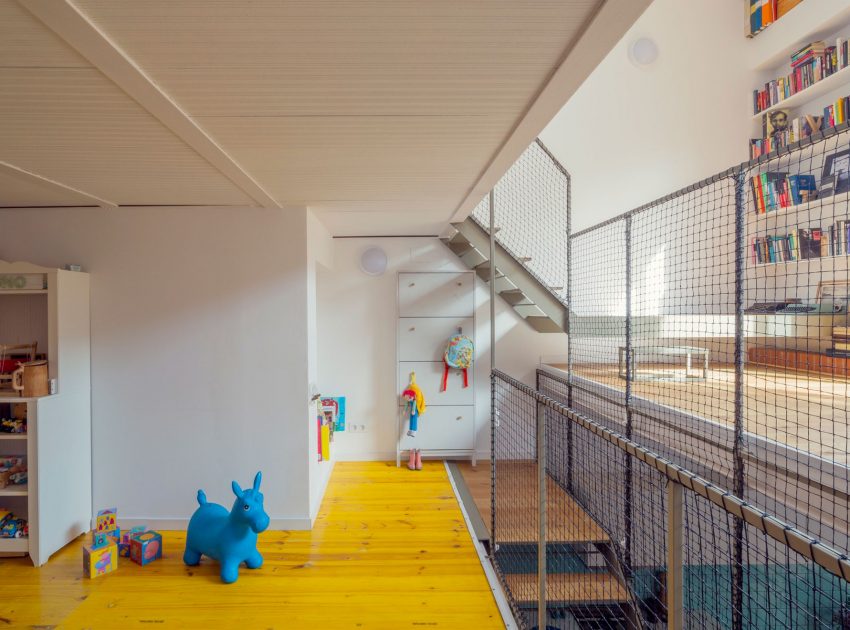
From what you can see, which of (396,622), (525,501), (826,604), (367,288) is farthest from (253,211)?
(826,604)

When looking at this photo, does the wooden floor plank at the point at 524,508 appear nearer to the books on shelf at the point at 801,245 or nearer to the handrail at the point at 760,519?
the handrail at the point at 760,519

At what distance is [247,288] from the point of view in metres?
3.20

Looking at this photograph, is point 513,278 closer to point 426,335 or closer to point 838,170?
point 426,335

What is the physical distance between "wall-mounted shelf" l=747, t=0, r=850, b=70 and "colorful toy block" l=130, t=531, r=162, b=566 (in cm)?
590

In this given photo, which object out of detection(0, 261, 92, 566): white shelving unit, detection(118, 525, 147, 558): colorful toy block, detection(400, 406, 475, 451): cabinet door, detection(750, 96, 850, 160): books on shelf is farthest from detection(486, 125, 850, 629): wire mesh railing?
detection(0, 261, 92, 566): white shelving unit

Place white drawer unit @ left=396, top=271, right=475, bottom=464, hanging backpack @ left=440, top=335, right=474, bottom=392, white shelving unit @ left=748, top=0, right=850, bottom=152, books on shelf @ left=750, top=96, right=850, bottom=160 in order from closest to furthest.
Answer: books on shelf @ left=750, top=96, right=850, bottom=160 → white shelving unit @ left=748, top=0, right=850, bottom=152 → hanging backpack @ left=440, top=335, right=474, bottom=392 → white drawer unit @ left=396, top=271, right=475, bottom=464

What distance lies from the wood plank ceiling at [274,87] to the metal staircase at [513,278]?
1473 millimetres

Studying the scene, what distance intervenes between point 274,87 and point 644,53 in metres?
4.79

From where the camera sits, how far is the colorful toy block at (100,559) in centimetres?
264

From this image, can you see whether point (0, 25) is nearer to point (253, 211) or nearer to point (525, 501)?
point (253, 211)

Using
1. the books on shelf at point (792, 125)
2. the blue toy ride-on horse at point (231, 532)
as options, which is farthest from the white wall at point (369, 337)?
the books on shelf at point (792, 125)

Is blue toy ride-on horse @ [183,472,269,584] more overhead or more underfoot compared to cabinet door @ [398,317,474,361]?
more underfoot

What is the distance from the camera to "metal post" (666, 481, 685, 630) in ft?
3.31

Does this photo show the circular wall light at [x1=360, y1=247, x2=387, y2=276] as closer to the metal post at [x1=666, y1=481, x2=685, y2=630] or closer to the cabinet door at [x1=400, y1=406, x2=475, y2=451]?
the cabinet door at [x1=400, y1=406, x2=475, y2=451]
